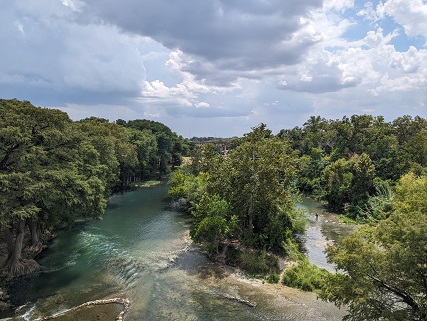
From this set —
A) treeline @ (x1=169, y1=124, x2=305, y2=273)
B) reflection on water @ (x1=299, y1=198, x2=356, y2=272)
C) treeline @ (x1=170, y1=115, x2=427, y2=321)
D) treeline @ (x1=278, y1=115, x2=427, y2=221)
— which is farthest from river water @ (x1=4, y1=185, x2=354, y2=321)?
treeline @ (x1=278, y1=115, x2=427, y2=221)

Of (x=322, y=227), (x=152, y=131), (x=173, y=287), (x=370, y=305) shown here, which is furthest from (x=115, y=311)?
(x=152, y=131)

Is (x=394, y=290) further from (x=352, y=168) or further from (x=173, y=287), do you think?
(x=352, y=168)

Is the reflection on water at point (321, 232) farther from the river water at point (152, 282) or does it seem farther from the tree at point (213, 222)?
the tree at point (213, 222)

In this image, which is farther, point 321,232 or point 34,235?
point 321,232

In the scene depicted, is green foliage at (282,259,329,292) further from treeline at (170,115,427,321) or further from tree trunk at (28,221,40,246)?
tree trunk at (28,221,40,246)

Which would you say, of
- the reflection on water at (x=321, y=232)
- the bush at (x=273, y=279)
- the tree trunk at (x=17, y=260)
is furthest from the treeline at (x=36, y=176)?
the reflection on water at (x=321, y=232)

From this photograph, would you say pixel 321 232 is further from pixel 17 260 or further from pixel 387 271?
pixel 17 260

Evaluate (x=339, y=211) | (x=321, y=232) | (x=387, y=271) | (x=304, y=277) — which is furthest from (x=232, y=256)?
(x=339, y=211)

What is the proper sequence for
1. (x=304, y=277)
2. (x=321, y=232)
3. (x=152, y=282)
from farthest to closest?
(x=321, y=232)
(x=152, y=282)
(x=304, y=277)
